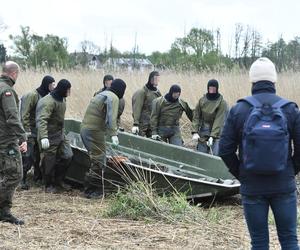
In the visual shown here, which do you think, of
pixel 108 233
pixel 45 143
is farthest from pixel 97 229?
pixel 45 143

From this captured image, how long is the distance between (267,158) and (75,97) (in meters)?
12.8

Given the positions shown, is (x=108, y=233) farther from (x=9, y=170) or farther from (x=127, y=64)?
(x=127, y=64)

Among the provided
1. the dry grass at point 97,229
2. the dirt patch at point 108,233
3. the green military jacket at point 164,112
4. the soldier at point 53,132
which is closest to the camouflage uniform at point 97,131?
the dry grass at point 97,229

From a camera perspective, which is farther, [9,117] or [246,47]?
[246,47]

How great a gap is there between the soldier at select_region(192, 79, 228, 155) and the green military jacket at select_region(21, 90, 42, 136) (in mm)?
2873

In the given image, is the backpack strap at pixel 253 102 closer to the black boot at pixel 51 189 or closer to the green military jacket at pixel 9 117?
the green military jacket at pixel 9 117

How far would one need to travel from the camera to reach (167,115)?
10.5m

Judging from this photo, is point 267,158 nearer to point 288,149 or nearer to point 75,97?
point 288,149

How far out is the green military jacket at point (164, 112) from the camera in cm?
1044

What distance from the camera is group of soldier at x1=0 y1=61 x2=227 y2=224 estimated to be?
6480 mm

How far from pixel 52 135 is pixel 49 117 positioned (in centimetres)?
32

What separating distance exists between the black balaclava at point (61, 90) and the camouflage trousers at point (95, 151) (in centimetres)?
74

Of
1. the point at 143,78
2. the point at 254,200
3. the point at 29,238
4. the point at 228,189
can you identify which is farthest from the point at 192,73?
the point at 254,200

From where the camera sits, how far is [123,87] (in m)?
8.77
